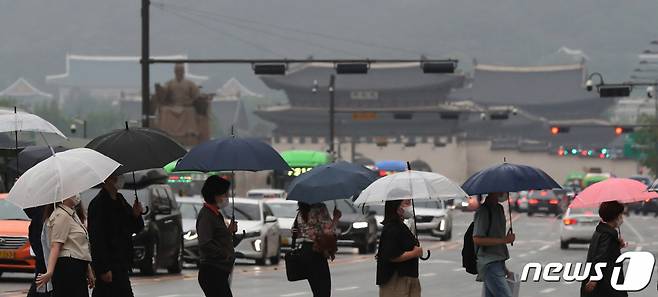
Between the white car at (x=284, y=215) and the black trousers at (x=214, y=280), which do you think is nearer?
the black trousers at (x=214, y=280)

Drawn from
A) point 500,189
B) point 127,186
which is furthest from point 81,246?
point 127,186

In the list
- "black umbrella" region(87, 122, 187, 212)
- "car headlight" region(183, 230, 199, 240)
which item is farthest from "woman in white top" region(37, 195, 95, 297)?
"car headlight" region(183, 230, 199, 240)

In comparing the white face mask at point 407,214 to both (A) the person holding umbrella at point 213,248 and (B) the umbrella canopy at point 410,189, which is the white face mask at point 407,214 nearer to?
(B) the umbrella canopy at point 410,189

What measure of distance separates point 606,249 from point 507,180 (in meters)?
2.09

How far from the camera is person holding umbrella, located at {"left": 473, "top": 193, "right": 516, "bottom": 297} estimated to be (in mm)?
16422

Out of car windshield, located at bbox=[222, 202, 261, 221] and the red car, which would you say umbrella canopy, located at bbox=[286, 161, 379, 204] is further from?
car windshield, located at bbox=[222, 202, 261, 221]

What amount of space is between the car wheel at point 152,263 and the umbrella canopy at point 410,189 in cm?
1464

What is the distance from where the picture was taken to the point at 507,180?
16.3 metres

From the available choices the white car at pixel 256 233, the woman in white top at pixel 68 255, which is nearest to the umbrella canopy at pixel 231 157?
the woman in white top at pixel 68 255

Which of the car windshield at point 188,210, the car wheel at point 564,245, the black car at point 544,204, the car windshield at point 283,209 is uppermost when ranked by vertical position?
the car windshield at point 188,210

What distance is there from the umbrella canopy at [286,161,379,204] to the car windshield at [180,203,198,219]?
62.0ft

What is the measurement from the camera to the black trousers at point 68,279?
46.3 ft

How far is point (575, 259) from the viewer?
38.8 m

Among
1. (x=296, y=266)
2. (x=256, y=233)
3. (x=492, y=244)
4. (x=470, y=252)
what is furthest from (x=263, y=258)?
(x=492, y=244)
